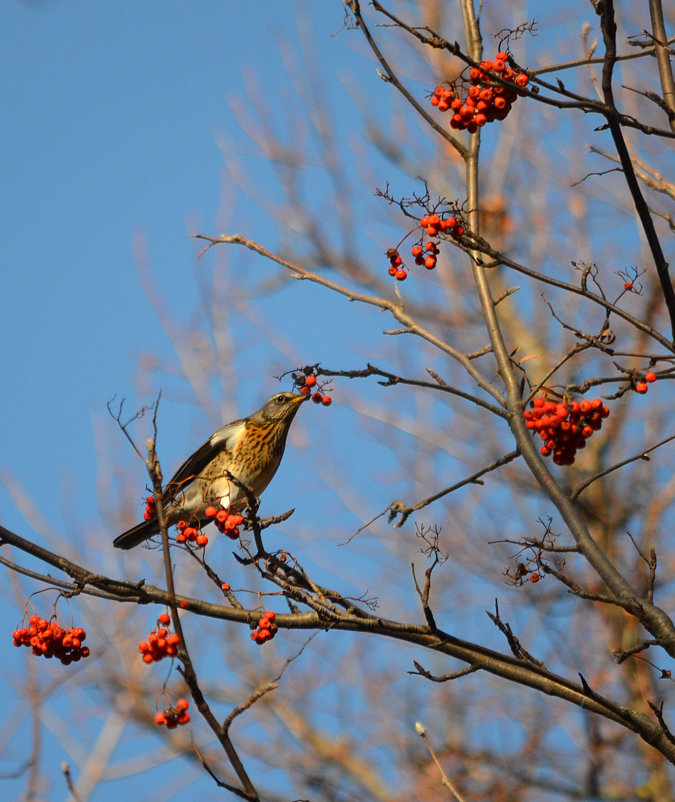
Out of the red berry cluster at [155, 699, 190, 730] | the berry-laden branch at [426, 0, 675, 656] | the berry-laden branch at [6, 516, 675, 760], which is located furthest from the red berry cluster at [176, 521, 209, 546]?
the berry-laden branch at [426, 0, 675, 656]

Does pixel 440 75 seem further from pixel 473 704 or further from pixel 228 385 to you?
pixel 473 704

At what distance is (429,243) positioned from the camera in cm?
313

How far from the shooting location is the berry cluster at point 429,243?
2893 mm

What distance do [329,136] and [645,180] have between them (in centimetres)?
835

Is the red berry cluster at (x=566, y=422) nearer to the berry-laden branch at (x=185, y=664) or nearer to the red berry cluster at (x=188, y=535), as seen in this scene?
the red berry cluster at (x=188, y=535)

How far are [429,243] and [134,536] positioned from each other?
249cm

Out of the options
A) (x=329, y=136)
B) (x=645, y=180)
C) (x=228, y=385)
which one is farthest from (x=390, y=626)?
(x=329, y=136)

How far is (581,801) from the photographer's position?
7.83m

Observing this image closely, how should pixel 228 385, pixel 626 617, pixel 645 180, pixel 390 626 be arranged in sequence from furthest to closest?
pixel 228 385, pixel 626 617, pixel 645 180, pixel 390 626

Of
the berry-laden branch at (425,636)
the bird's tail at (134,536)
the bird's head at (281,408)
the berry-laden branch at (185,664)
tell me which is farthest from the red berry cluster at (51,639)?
the bird's head at (281,408)

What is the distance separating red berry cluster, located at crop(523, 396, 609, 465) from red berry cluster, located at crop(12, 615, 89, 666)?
5.18 ft

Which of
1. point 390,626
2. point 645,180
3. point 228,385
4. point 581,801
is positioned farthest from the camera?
point 228,385

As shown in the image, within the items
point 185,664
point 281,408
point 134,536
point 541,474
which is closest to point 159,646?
point 185,664

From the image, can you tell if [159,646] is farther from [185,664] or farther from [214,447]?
[214,447]
